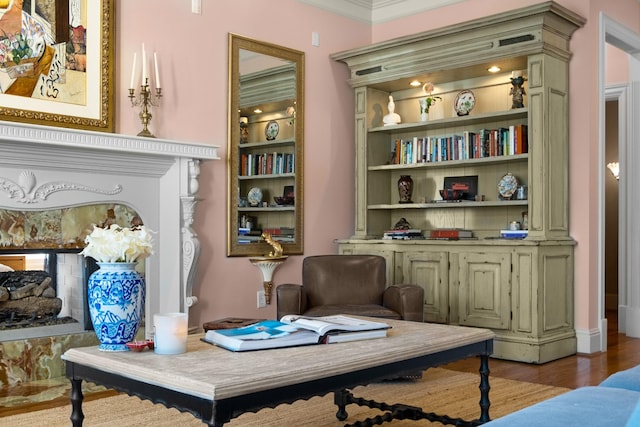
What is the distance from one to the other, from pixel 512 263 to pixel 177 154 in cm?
237

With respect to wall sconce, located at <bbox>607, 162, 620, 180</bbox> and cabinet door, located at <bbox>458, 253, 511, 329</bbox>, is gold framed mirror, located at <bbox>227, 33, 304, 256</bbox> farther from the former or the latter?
wall sconce, located at <bbox>607, 162, 620, 180</bbox>

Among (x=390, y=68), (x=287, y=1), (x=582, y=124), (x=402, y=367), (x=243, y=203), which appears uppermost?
(x=287, y=1)

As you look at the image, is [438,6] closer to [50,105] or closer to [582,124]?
[582,124]

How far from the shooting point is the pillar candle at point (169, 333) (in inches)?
85.9

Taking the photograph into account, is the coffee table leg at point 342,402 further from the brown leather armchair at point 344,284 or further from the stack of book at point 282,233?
the stack of book at point 282,233

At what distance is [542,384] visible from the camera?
3977 mm

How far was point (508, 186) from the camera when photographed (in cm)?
517

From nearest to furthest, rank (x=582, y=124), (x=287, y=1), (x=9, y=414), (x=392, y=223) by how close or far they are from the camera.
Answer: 1. (x=9, y=414)
2. (x=582, y=124)
3. (x=287, y=1)
4. (x=392, y=223)

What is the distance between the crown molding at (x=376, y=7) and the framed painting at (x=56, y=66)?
6.49ft

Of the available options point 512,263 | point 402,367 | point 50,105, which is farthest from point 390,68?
point 402,367

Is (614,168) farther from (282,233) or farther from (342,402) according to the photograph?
(342,402)

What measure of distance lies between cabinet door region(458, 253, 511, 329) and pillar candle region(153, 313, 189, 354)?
10.1ft

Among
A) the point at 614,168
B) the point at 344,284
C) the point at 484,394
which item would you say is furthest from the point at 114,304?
the point at 614,168

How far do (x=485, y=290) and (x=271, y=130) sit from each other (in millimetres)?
1995
